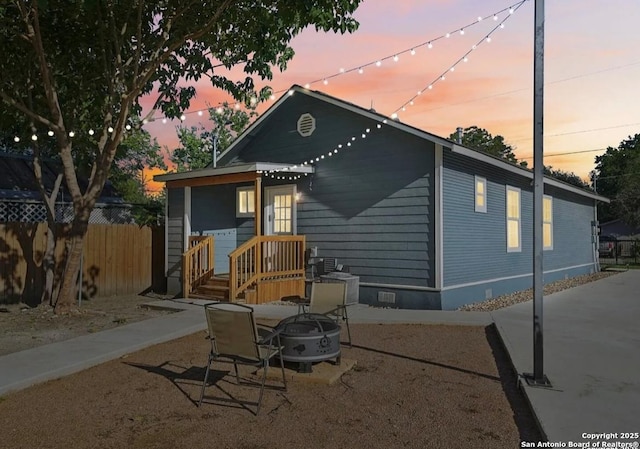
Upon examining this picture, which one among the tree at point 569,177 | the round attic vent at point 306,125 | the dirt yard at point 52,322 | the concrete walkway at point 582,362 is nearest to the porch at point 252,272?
the dirt yard at point 52,322

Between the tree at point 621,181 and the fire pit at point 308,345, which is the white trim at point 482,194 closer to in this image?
the fire pit at point 308,345

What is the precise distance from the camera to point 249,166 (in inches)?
408

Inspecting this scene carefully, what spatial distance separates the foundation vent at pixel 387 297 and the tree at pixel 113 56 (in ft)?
Result: 16.6

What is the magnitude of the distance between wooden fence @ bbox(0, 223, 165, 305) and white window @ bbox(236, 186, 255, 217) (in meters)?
2.35

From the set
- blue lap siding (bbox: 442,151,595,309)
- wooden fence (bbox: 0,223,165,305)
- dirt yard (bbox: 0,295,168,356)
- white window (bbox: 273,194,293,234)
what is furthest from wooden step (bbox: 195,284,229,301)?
blue lap siding (bbox: 442,151,595,309)

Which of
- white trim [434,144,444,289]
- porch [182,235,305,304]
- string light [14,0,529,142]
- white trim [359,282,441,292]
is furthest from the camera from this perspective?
porch [182,235,305,304]

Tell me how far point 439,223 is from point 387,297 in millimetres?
1851

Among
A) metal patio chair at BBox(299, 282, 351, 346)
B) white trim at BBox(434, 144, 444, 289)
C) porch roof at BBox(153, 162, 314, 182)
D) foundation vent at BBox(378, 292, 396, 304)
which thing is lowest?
foundation vent at BBox(378, 292, 396, 304)

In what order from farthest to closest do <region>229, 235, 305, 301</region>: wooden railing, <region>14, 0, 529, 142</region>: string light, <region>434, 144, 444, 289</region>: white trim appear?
<region>229, 235, 305, 301</region>: wooden railing < <region>434, 144, 444, 289</region>: white trim < <region>14, 0, 529, 142</region>: string light

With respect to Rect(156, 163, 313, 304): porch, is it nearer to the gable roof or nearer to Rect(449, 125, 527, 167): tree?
the gable roof

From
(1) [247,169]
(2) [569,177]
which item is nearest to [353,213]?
(1) [247,169]

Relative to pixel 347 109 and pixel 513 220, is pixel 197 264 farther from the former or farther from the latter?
pixel 513 220

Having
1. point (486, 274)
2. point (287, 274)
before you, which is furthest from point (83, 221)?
point (486, 274)

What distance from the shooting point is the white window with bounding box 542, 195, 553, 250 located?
1478cm
